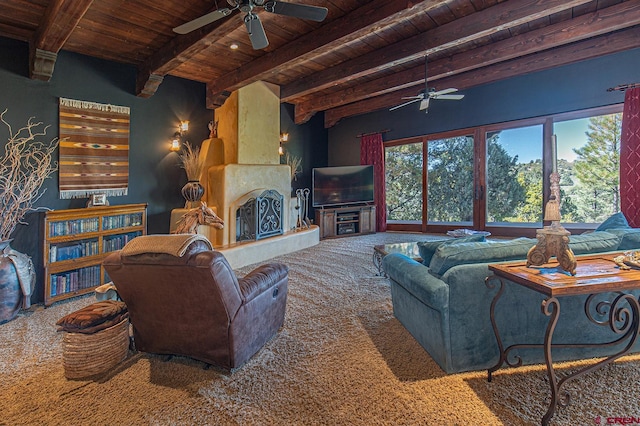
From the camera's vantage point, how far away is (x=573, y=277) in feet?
5.14

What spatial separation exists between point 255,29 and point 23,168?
3288 millimetres

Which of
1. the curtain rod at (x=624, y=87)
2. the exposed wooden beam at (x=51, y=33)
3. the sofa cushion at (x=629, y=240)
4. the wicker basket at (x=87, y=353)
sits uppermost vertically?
the curtain rod at (x=624, y=87)

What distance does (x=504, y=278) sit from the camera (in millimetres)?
1742

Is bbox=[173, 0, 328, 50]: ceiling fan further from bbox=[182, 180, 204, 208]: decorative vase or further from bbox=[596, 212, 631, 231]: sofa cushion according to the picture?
bbox=[596, 212, 631, 231]: sofa cushion

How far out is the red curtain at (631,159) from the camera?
4633mm

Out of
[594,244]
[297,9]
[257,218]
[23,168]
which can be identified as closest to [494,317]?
[594,244]

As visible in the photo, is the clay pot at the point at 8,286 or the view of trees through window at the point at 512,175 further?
the view of trees through window at the point at 512,175

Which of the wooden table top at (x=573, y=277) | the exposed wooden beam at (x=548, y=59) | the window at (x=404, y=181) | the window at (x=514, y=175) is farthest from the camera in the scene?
the window at (x=404, y=181)

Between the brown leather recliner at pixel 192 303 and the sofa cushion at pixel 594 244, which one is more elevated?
the sofa cushion at pixel 594 244

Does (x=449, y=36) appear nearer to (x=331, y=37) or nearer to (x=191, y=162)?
(x=331, y=37)

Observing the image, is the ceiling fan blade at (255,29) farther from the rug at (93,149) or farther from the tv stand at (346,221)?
the tv stand at (346,221)

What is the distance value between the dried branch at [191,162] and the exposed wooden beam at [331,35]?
3.78 ft

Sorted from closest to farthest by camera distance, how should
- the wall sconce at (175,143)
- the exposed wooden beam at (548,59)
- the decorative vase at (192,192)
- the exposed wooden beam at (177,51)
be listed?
→ the exposed wooden beam at (177,51) → the exposed wooden beam at (548,59) → the decorative vase at (192,192) → the wall sconce at (175,143)

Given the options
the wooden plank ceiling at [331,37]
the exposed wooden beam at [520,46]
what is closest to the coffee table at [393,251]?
the wooden plank ceiling at [331,37]
